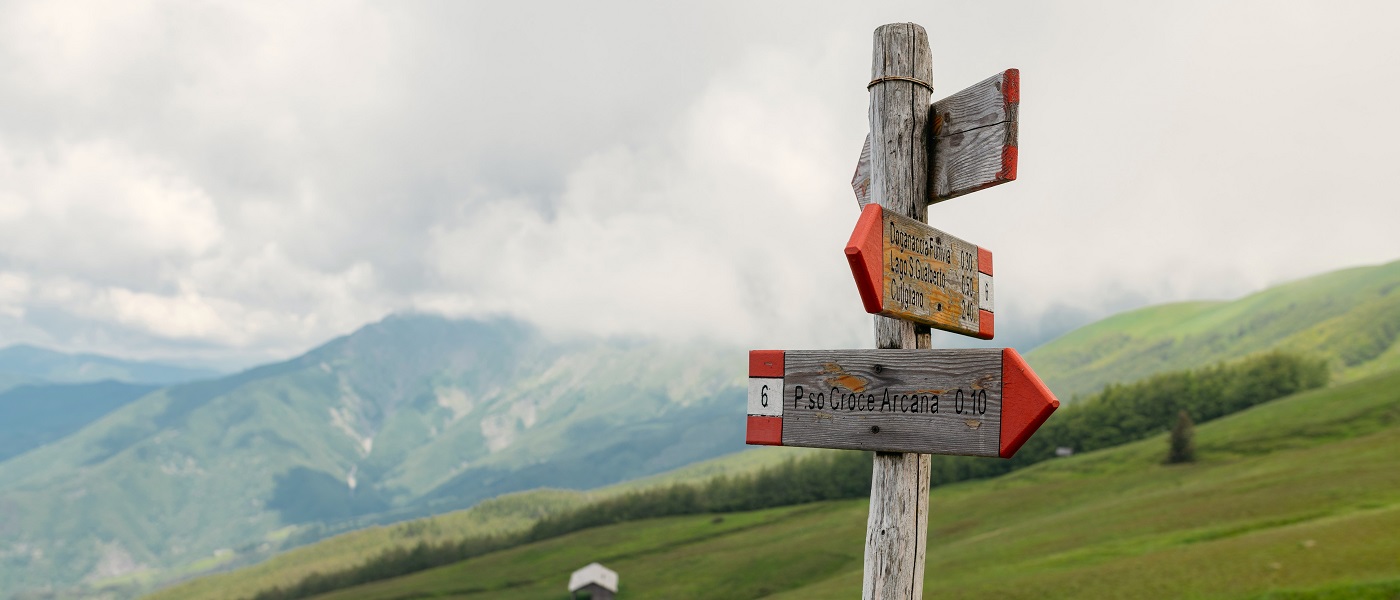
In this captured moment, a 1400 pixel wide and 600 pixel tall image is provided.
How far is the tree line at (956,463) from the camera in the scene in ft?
441

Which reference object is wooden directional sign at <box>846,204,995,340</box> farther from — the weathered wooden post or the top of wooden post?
the top of wooden post

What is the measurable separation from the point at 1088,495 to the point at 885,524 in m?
88.2

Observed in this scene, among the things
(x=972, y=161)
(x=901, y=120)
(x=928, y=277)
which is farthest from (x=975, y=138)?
(x=928, y=277)

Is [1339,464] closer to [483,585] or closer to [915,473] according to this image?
[915,473]

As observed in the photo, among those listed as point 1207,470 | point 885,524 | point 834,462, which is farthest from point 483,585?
point 885,524

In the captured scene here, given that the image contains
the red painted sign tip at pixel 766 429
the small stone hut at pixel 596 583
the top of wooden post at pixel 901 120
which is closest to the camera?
the red painted sign tip at pixel 766 429

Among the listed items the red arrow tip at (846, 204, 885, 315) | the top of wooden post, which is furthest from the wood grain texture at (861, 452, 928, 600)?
the top of wooden post

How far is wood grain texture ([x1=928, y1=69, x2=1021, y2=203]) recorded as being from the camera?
627cm

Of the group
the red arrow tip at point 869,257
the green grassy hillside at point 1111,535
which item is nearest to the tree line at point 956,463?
the green grassy hillside at point 1111,535

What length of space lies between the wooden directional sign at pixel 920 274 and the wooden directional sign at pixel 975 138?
0.46m

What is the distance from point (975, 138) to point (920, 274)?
45.2 inches

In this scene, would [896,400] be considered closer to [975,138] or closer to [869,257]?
[869,257]

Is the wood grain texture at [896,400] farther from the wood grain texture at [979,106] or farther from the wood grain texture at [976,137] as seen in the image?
A: the wood grain texture at [979,106]

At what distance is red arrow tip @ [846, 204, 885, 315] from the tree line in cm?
12306
